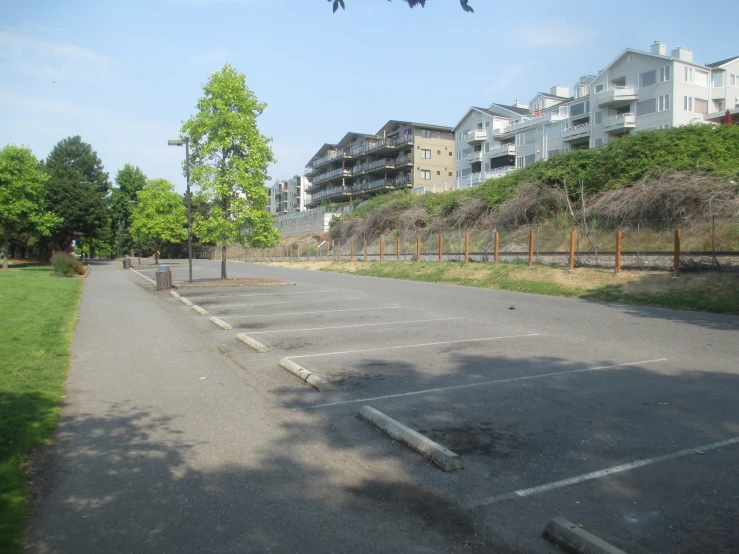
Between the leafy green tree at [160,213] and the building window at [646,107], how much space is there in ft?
146

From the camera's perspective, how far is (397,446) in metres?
5.10

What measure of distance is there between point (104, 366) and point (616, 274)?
17228 millimetres

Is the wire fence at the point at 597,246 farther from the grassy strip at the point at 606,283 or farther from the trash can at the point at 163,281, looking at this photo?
the trash can at the point at 163,281

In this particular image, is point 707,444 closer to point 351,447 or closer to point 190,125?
point 351,447

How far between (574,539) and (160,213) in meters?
61.6

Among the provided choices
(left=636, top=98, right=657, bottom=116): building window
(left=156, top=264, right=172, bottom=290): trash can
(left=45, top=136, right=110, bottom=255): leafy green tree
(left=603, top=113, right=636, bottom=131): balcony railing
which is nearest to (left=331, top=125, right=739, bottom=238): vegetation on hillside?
(left=156, top=264, right=172, bottom=290): trash can

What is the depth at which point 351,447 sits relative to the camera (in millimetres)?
5113

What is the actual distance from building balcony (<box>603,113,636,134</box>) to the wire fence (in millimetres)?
23043

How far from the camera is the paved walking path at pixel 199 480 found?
139 inches

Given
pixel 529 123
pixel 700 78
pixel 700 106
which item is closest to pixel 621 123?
pixel 700 106

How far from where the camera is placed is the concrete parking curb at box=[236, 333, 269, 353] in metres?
9.95

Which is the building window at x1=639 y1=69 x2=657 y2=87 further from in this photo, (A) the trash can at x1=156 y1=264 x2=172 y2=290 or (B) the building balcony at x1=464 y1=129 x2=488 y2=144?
(A) the trash can at x1=156 y1=264 x2=172 y2=290

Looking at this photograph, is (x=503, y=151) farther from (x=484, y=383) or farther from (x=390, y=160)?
(x=484, y=383)

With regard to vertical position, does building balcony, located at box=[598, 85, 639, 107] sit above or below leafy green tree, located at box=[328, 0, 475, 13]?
above
